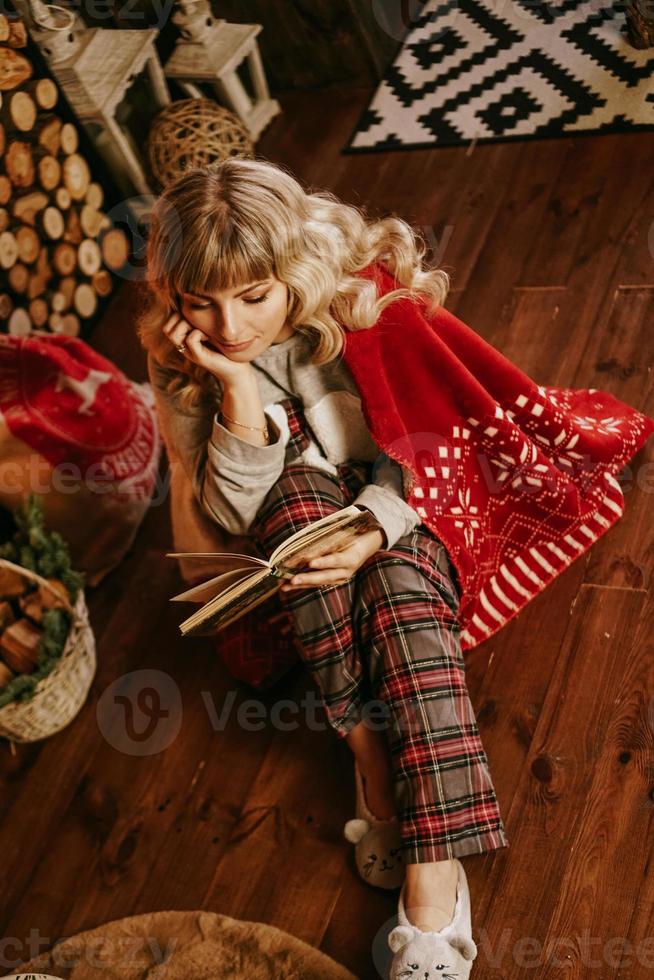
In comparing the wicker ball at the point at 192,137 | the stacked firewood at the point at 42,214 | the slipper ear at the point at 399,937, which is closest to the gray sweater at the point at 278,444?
the slipper ear at the point at 399,937

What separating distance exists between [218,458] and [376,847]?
66cm

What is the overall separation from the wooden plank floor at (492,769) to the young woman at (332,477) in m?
0.10

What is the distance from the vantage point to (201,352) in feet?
4.66

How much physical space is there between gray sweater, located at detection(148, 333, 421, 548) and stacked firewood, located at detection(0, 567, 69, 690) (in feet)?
1.36

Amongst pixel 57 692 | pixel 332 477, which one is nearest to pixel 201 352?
pixel 332 477

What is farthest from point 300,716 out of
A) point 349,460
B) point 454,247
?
point 454,247

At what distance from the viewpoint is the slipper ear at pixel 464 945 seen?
4.34ft

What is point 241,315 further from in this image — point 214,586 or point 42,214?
point 42,214

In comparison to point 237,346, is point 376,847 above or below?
below

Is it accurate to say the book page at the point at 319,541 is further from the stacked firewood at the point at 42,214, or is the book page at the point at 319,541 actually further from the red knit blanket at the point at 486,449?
the stacked firewood at the point at 42,214

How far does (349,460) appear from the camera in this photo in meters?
1.66

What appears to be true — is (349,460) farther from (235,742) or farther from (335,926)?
(335,926)

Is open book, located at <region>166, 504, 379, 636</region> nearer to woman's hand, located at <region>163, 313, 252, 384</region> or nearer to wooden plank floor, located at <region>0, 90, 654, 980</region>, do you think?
woman's hand, located at <region>163, 313, 252, 384</region>

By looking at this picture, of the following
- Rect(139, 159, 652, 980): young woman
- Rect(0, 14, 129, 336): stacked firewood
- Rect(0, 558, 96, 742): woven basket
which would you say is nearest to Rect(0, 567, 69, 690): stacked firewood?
Rect(0, 558, 96, 742): woven basket
